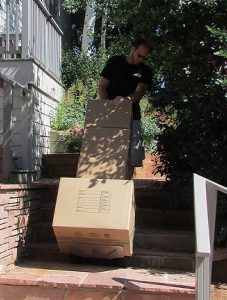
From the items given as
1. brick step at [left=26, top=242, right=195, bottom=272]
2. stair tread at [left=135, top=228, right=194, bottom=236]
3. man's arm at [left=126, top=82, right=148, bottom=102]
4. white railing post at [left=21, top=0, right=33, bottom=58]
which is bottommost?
brick step at [left=26, top=242, right=195, bottom=272]

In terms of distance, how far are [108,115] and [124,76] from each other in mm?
579

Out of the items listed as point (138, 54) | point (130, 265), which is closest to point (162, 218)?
point (130, 265)

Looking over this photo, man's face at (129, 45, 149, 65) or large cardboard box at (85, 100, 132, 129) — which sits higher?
man's face at (129, 45, 149, 65)

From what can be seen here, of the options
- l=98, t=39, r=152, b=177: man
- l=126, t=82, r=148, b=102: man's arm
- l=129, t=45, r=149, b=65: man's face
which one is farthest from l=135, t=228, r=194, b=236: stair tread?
l=129, t=45, r=149, b=65: man's face

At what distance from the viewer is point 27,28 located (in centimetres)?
692

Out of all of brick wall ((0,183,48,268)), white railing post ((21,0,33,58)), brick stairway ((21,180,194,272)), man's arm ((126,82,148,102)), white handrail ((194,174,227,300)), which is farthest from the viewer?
white railing post ((21,0,33,58))

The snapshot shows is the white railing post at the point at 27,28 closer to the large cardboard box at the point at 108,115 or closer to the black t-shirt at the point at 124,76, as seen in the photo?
the black t-shirt at the point at 124,76

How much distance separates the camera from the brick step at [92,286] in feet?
12.8

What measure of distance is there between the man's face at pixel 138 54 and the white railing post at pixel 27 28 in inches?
87.7

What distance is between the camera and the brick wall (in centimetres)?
435

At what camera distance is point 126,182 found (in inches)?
172

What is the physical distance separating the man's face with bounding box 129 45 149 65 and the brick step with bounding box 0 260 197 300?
2082 millimetres

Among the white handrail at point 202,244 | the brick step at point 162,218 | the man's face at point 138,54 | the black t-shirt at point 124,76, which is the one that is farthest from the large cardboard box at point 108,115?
the white handrail at point 202,244

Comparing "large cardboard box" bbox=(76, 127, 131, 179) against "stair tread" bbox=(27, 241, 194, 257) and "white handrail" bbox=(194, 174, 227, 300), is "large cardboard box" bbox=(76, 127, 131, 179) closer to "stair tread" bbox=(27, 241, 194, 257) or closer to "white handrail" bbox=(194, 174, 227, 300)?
"stair tread" bbox=(27, 241, 194, 257)
